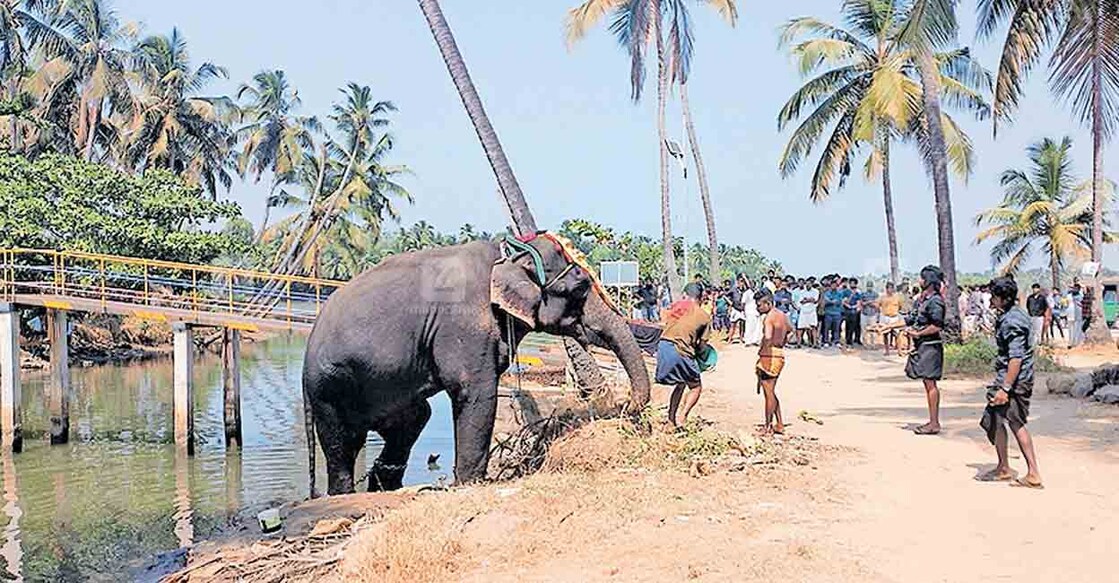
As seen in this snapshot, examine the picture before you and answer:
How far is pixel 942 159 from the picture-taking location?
860 inches

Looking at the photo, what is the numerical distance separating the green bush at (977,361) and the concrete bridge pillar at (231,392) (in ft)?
40.4

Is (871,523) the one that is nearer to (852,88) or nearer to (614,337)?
(614,337)

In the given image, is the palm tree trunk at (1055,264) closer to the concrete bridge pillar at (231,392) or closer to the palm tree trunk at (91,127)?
the concrete bridge pillar at (231,392)

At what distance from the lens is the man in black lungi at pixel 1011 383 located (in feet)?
26.7

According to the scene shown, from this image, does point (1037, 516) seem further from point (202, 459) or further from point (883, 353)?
point (883, 353)

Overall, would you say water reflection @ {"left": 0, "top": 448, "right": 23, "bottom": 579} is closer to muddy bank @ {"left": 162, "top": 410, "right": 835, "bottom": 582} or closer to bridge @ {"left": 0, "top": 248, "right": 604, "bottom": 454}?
bridge @ {"left": 0, "top": 248, "right": 604, "bottom": 454}

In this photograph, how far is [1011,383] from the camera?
8.11 meters

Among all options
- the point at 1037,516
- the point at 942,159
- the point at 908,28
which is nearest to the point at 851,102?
the point at 942,159

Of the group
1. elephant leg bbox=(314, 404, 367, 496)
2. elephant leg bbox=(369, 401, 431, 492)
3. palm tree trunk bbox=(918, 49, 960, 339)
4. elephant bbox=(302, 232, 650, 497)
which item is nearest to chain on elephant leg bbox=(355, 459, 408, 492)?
elephant leg bbox=(369, 401, 431, 492)

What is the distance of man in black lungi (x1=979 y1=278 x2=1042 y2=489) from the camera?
8148mm

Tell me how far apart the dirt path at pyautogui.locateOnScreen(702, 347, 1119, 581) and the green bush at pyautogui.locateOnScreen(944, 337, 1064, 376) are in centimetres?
401

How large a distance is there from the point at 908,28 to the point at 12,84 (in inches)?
1361

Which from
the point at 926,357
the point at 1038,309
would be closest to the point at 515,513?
the point at 926,357

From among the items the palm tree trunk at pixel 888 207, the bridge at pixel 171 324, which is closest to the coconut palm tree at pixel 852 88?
the palm tree trunk at pixel 888 207
